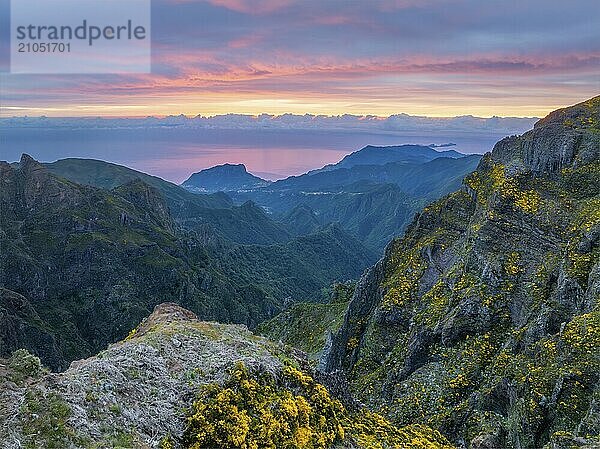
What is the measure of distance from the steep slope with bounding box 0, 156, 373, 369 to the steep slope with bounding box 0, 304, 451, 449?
9233 cm

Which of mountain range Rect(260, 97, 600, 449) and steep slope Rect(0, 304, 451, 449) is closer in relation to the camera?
steep slope Rect(0, 304, 451, 449)

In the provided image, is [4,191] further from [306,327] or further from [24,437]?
[24,437]

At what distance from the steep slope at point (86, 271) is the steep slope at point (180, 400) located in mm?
92326

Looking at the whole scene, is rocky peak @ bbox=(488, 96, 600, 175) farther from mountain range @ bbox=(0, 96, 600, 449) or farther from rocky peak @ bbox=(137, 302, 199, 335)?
rocky peak @ bbox=(137, 302, 199, 335)

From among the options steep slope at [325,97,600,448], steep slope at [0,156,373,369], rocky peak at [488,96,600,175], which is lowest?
steep slope at [0,156,373,369]

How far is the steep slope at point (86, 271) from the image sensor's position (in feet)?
384

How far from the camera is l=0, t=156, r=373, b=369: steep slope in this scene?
117 metres

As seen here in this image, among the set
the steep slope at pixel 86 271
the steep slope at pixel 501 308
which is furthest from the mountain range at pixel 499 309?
the steep slope at pixel 86 271

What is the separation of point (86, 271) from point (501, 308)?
12601 cm

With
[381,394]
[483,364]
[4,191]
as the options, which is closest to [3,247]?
[4,191]

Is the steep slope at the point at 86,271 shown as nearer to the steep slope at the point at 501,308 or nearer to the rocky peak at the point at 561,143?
the steep slope at the point at 501,308

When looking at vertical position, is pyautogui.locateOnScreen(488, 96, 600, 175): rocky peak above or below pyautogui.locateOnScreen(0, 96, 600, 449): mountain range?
above

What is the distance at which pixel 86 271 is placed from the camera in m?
137

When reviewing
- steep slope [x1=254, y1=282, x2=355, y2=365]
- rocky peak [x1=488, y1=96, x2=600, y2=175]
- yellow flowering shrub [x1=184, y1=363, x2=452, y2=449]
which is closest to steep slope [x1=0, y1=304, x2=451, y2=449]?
yellow flowering shrub [x1=184, y1=363, x2=452, y2=449]
